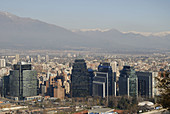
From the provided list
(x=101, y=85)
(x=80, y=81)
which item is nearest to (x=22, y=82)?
(x=80, y=81)

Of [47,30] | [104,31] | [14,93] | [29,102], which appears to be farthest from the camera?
[104,31]

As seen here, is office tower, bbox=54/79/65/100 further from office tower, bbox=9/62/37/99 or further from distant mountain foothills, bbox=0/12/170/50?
distant mountain foothills, bbox=0/12/170/50

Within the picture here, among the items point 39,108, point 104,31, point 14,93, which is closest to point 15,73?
point 14,93

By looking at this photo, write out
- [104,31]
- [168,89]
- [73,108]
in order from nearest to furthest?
1. [168,89]
2. [73,108]
3. [104,31]

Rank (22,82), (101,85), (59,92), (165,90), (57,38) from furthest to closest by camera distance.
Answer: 1. (57,38)
2. (22,82)
3. (59,92)
4. (101,85)
5. (165,90)

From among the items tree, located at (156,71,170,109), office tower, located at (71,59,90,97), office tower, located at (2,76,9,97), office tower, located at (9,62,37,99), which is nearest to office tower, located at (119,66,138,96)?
office tower, located at (71,59,90,97)

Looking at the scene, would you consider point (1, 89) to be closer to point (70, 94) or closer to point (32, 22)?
point (70, 94)

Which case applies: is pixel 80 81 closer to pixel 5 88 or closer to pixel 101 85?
pixel 101 85
